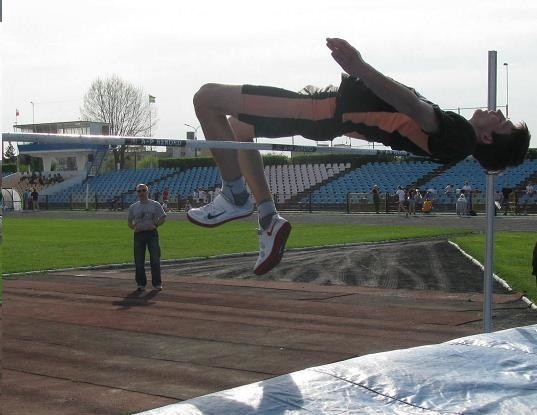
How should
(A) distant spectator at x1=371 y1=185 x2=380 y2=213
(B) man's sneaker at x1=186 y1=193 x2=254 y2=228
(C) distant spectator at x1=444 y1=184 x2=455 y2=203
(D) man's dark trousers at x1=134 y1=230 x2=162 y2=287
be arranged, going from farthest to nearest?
(A) distant spectator at x1=371 y1=185 x2=380 y2=213
(C) distant spectator at x1=444 y1=184 x2=455 y2=203
(D) man's dark trousers at x1=134 y1=230 x2=162 y2=287
(B) man's sneaker at x1=186 y1=193 x2=254 y2=228

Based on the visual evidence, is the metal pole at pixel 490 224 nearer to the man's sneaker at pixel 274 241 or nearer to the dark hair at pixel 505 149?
the dark hair at pixel 505 149

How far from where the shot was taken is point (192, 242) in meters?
18.0

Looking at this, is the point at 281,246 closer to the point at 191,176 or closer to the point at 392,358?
the point at 392,358

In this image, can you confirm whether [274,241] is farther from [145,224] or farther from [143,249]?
[143,249]

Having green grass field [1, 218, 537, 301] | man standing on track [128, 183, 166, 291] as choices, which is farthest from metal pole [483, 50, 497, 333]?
man standing on track [128, 183, 166, 291]

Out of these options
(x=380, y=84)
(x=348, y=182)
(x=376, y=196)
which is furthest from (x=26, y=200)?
(x=380, y=84)

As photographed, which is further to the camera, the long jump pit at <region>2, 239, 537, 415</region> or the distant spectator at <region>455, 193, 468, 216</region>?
the distant spectator at <region>455, 193, 468, 216</region>

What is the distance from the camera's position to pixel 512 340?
4328mm

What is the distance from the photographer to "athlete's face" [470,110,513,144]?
361 centimetres

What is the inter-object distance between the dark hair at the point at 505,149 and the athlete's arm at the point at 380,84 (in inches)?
23.5

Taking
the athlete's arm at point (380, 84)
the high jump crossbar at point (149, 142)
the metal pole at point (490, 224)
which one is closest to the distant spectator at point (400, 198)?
the metal pole at point (490, 224)

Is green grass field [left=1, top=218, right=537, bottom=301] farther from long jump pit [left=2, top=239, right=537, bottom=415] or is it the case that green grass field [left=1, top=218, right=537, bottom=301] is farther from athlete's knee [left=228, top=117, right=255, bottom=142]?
athlete's knee [left=228, top=117, right=255, bottom=142]

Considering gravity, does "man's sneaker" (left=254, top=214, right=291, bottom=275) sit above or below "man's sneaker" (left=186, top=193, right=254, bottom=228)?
below

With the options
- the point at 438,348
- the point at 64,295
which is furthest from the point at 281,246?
the point at 64,295
